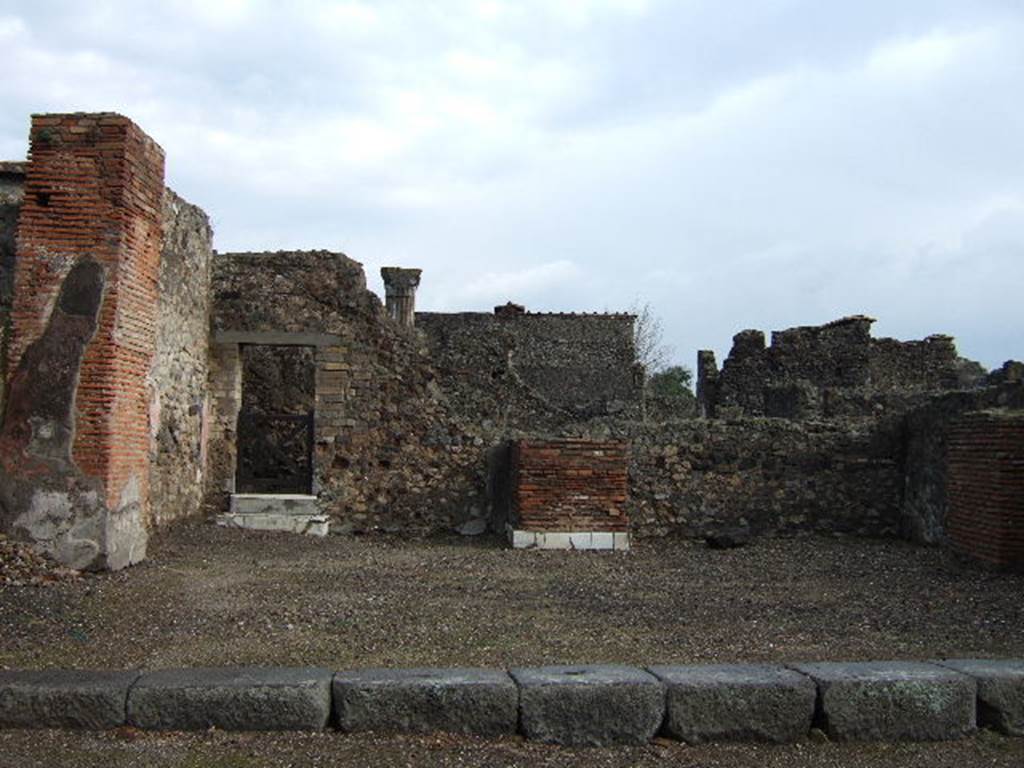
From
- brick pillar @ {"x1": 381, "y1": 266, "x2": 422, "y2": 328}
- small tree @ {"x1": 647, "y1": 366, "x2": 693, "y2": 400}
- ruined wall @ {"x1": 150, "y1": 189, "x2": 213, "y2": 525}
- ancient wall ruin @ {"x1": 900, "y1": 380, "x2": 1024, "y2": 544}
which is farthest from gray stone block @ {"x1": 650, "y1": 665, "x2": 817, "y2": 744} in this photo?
small tree @ {"x1": 647, "y1": 366, "x2": 693, "y2": 400}

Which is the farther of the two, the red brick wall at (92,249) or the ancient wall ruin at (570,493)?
the ancient wall ruin at (570,493)

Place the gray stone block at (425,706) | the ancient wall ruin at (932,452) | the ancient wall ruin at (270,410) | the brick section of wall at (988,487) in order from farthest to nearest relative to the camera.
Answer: the ancient wall ruin at (932,452) < the brick section of wall at (988,487) < the ancient wall ruin at (270,410) < the gray stone block at (425,706)

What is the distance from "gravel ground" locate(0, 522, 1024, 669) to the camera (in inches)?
212

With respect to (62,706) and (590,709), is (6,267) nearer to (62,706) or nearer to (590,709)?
(62,706)

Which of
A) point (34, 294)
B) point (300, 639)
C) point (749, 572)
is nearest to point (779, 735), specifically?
point (300, 639)

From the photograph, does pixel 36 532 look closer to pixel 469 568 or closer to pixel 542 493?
pixel 469 568

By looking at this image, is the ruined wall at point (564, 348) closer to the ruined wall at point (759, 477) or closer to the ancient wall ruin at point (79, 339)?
the ruined wall at point (759, 477)

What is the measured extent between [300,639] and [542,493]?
16.8 ft

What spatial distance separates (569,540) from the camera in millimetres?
10516

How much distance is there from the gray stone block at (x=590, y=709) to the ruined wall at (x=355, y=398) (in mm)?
7291

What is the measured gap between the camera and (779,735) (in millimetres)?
4516

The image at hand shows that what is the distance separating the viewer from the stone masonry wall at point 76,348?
7473mm

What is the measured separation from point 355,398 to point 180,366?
213cm

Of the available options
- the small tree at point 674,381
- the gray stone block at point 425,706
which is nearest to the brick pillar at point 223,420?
the gray stone block at point 425,706
